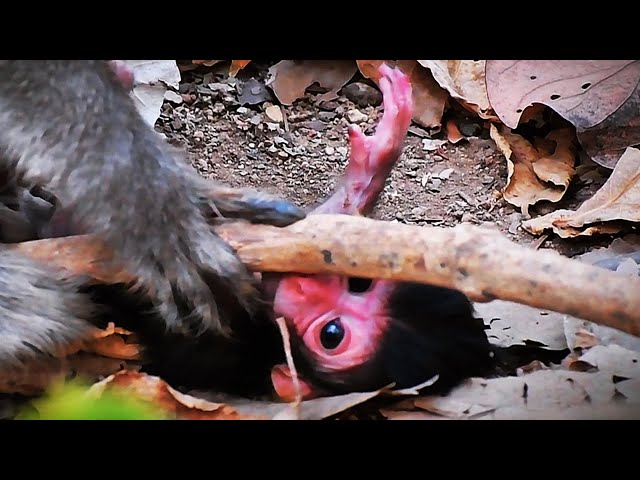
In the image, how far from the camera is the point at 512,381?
718 millimetres

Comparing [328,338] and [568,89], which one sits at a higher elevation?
[568,89]

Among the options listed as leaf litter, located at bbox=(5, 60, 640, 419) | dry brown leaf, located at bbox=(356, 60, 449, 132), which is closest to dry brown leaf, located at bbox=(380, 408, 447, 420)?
leaf litter, located at bbox=(5, 60, 640, 419)

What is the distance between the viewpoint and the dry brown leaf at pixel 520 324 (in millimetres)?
701

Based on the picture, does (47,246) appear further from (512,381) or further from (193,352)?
(512,381)

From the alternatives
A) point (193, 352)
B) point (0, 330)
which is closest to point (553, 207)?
point (193, 352)

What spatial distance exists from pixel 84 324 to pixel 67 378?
0.14ft

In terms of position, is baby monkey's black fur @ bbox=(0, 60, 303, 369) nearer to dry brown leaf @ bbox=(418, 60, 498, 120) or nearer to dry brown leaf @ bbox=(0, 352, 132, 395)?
dry brown leaf @ bbox=(0, 352, 132, 395)

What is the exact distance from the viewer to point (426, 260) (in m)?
0.71

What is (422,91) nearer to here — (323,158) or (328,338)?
(323,158)

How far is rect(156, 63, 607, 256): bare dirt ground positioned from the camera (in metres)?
0.75

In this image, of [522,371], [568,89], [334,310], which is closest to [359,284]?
[334,310]

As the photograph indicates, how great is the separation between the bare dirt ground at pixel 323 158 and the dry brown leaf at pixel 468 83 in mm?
11

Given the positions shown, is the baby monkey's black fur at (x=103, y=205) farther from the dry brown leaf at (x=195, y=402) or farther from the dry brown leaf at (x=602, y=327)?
the dry brown leaf at (x=602, y=327)

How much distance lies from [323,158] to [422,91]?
101 mm
